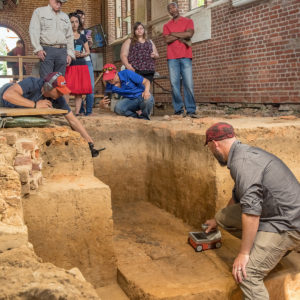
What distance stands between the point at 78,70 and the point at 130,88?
86 cm

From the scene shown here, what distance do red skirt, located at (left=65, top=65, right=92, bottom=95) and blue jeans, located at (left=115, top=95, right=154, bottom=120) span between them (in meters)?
0.58

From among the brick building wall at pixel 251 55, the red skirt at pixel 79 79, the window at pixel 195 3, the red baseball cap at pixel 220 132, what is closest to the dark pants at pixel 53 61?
the red skirt at pixel 79 79

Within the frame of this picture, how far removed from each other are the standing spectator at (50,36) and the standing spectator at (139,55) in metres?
1.20

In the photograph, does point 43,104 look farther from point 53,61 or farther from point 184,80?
point 184,80

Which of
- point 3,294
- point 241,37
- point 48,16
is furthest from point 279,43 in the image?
point 3,294

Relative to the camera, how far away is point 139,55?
22.2 ft

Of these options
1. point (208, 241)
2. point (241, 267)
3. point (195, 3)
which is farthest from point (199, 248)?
point (195, 3)

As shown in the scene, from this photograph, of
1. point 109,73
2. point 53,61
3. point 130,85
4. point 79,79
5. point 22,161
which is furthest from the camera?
point 109,73

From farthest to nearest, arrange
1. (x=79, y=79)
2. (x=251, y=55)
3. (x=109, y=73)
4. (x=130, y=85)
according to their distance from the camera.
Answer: (x=251, y=55), (x=109, y=73), (x=130, y=85), (x=79, y=79)

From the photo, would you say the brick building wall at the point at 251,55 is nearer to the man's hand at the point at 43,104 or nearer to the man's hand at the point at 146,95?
the man's hand at the point at 146,95

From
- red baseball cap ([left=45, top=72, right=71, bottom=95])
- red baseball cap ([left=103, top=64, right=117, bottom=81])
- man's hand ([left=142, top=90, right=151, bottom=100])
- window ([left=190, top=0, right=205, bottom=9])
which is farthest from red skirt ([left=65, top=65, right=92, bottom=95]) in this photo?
window ([left=190, top=0, right=205, bottom=9])

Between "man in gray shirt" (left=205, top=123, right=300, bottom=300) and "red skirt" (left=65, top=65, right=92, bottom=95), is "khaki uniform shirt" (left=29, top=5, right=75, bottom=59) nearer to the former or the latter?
"red skirt" (left=65, top=65, right=92, bottom=95)

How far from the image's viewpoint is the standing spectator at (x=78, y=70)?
6348 mm

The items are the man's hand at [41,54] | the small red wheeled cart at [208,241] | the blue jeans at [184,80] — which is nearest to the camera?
the small red wheeled cart at [208,241]
